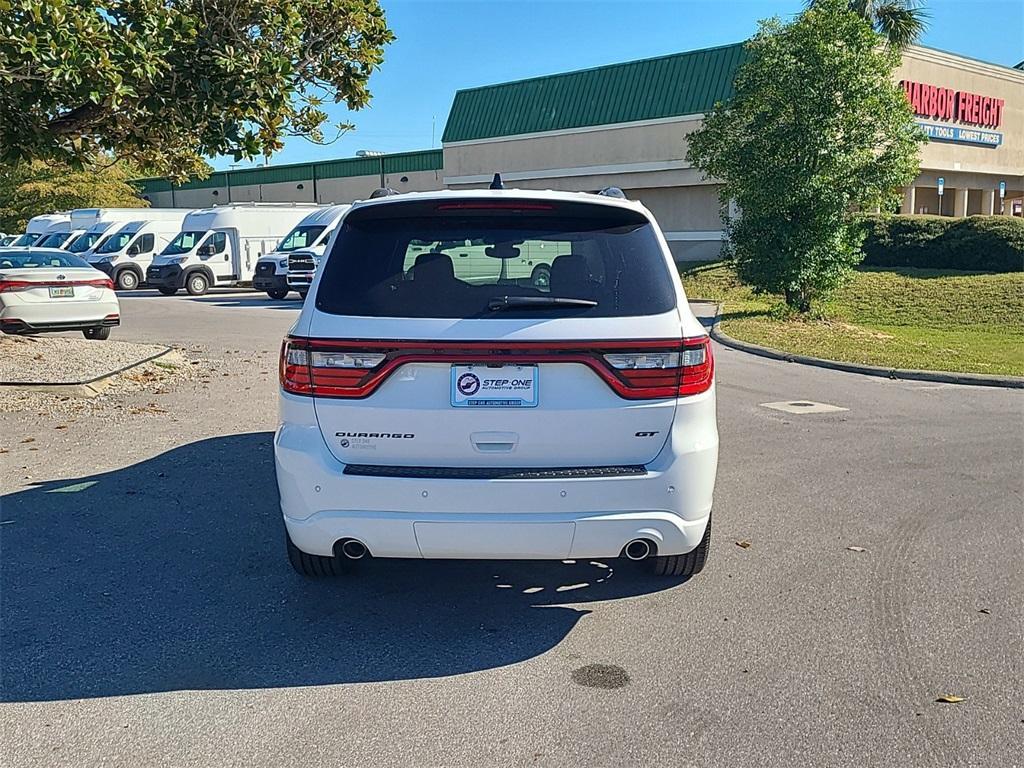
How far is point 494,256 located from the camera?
14.3 ft

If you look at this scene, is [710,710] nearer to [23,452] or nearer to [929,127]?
[23,452]

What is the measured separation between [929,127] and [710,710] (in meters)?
32.1

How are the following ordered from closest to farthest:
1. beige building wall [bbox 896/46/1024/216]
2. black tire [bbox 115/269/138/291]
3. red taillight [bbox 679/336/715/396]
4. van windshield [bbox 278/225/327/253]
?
red taillight [bbox 679/336/715/396]
van windshield [bbox 278/225/327/253]
black tire [bbox 115/269/138/291]
beige building wall [bbox 896/46/1024/216]

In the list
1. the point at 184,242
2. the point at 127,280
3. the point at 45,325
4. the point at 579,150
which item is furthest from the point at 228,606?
the point at 579,150

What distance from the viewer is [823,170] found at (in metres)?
16.9

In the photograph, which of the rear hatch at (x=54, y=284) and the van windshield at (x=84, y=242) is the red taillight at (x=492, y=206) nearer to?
the rear hatch at (x=54, y=284)

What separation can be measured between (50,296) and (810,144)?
12823 millimetres

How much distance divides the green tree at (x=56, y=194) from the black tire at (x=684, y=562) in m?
47.2

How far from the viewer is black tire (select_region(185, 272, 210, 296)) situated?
1127 inches

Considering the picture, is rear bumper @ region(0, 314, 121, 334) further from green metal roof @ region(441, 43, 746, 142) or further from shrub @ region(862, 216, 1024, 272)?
green metal roof @ region(441, 43, 746, 142)

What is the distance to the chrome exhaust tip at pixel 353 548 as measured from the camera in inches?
159

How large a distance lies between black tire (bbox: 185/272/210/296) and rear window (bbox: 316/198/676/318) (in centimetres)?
2605

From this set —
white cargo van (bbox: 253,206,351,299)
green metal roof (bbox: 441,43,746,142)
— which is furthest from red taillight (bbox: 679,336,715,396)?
green metal roof (bbox: 441,43,746,142)

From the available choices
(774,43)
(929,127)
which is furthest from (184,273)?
(929,127)
